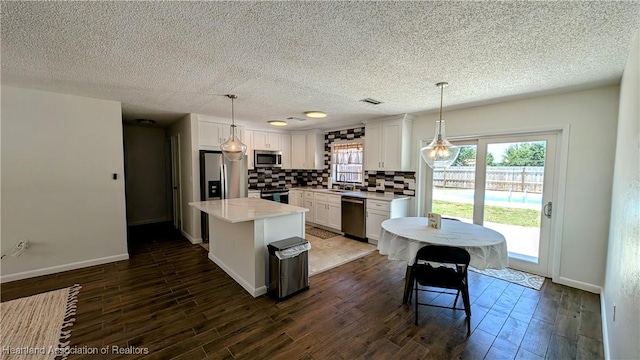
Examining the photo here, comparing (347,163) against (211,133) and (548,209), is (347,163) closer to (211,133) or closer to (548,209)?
(211,133)

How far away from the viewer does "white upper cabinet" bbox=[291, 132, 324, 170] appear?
6.18 m

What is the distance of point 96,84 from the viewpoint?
2.88 m

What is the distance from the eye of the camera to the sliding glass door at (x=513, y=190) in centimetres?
328

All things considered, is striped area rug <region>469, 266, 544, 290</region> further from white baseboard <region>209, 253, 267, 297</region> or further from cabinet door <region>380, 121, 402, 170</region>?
white baseboard <region>209, 253, 267, 297</region>

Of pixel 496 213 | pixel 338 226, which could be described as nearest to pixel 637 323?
pixel 496 213

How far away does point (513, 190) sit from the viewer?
138 inches

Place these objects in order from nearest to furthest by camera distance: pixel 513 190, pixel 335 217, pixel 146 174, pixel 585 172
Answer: pixel 585 172 < pixel 513 190 < pixel 335 217 < pixel 146 174

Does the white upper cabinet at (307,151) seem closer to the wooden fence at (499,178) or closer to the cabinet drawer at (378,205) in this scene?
the cabinet drawer at (378,205)

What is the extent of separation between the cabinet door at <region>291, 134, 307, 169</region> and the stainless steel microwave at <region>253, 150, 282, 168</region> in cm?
45

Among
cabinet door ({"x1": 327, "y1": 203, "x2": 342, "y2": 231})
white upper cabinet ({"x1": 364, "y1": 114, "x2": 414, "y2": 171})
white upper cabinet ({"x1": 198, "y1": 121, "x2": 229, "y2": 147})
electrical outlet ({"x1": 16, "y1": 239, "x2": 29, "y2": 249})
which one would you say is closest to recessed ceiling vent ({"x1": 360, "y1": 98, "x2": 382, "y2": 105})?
white upper cabinet ({"x1": 364, "y1": 114, "x2": 414, "y2": 171})

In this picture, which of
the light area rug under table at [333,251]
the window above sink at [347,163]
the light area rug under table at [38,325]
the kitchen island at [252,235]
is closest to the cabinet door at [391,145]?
the window above sink at [347,163]

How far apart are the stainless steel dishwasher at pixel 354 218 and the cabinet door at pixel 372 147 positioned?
80cm

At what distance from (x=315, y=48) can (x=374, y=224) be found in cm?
335

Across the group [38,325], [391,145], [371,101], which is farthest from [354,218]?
[38,325]
